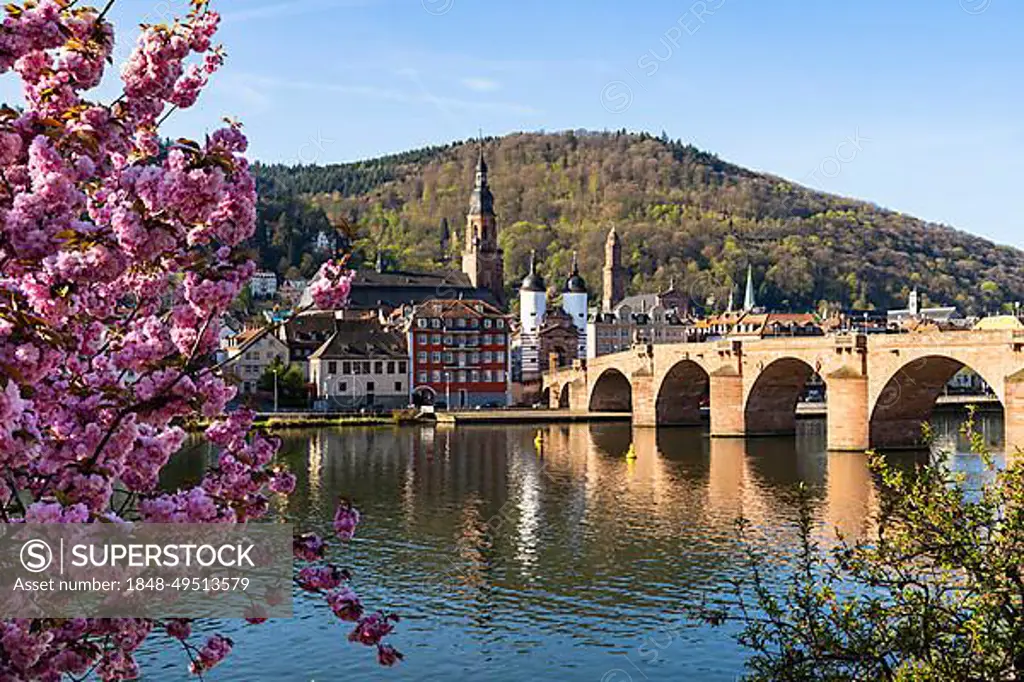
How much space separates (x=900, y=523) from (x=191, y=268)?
7.54m

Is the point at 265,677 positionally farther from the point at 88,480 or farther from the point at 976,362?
the point at 976,362

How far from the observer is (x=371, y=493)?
41.5 meters

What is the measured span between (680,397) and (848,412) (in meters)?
24.4

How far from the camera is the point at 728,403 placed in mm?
68750

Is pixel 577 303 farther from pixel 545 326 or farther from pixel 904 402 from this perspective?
pixel 904 402

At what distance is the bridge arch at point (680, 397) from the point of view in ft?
256

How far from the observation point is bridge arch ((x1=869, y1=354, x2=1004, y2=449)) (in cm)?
5428

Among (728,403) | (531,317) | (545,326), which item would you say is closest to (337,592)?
(728,403)

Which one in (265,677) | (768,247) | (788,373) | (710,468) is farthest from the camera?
(768,247)

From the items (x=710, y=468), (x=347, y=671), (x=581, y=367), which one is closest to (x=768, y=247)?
(x=581, y=367)

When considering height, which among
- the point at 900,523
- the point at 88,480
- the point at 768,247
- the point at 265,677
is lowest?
the point at 265,677

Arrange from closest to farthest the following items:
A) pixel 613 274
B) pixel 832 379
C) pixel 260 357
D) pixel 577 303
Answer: pixel 832 379, pixel 260 357, pixel 577 303, pixel 613 274

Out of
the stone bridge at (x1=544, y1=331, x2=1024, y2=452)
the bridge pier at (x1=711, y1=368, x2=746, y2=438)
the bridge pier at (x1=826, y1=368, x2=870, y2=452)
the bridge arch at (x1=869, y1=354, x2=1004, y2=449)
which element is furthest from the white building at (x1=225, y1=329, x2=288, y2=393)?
the bridge arch at (x1=869, y1=354, x2=1004, y2=449)

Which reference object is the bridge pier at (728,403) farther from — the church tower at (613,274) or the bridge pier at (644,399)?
the church tower at (613,274)
